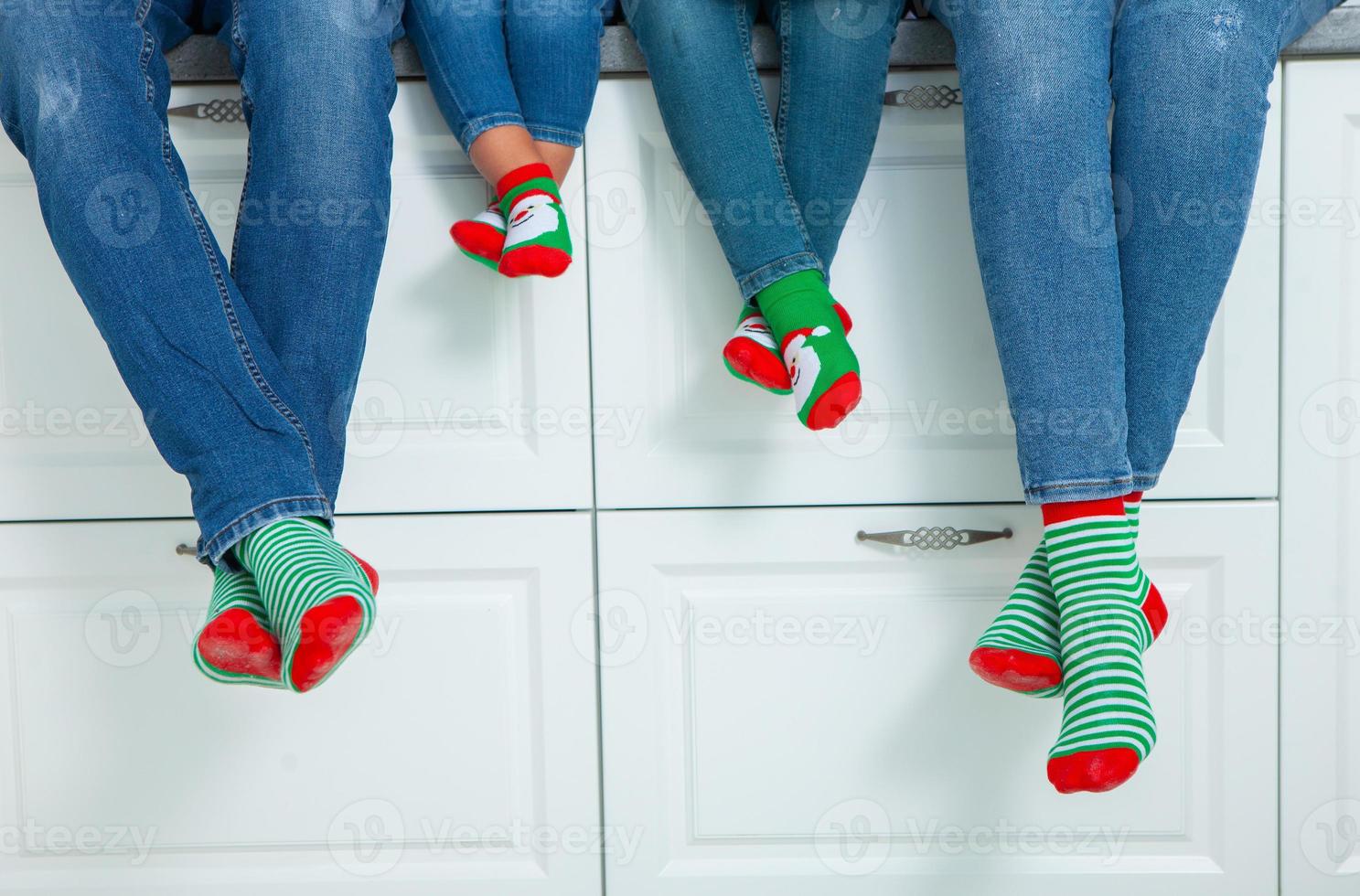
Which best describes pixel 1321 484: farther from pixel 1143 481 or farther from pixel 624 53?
pixel 624 53

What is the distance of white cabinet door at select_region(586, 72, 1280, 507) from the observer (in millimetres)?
894

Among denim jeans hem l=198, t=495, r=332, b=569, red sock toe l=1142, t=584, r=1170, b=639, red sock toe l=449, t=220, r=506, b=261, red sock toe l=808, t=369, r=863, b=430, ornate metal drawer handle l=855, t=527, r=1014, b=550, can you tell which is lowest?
red sock toe l=1142, t=584, r=1170, b=639

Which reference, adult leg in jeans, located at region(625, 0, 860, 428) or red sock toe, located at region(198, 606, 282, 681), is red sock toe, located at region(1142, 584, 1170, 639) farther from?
red sock toe, located at region(198, 606, 282, 681)

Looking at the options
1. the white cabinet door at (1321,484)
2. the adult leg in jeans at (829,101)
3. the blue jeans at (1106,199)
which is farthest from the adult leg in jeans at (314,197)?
the white cabinet door at (1321,484)

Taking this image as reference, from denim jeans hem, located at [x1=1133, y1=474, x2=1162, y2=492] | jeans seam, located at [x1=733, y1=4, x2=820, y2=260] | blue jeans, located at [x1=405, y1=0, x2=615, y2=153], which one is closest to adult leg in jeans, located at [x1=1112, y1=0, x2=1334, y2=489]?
denim jeans hem, located at [x1=1133, y1=474, x2=1162, y2=492]

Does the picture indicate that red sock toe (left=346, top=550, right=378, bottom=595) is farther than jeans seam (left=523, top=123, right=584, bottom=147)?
No

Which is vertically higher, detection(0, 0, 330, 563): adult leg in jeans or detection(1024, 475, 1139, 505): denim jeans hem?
detection(0, 0, 330, 563): adult leg in jeans

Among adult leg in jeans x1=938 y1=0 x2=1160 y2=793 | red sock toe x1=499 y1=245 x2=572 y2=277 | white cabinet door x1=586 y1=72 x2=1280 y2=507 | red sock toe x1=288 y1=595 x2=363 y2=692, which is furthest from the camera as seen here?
white cabinet door x1=586 y1=72 x2=1280 y2=507

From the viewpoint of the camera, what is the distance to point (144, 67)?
0.78m

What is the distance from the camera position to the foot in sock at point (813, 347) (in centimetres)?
78

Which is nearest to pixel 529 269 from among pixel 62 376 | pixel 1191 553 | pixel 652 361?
pixel 652 361

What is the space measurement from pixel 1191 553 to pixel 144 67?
35.0 inches

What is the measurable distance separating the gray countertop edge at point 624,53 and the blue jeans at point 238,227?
0.04 metres

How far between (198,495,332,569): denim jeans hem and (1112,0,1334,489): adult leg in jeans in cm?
56
